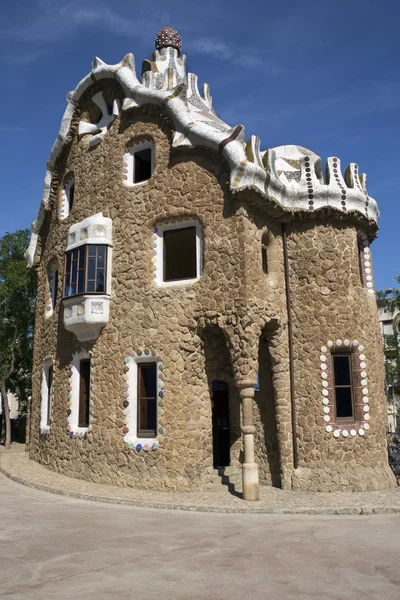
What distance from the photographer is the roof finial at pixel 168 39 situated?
56.4 ft

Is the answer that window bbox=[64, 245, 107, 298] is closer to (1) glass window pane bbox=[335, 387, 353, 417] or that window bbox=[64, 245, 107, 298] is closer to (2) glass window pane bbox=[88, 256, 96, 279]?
(2) glass window pane bbox=[88, 256, 96, 279]

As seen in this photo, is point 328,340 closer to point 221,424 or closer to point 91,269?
point 221,424

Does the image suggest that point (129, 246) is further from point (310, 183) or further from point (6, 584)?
point (6, 584)

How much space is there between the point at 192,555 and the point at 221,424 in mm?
7375

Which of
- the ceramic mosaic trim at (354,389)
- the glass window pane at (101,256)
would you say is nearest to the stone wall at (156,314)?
the glass window pane at (101,256)

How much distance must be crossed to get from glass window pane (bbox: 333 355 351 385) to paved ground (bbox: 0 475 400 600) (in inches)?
155

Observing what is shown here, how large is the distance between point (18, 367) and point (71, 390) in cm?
1086

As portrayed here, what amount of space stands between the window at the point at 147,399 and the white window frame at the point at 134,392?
87 millimetres

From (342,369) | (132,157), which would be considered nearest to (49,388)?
(132,157)

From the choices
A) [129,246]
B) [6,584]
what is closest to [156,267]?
[129,246]

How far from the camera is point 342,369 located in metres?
12.6

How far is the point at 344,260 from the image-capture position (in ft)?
42.2

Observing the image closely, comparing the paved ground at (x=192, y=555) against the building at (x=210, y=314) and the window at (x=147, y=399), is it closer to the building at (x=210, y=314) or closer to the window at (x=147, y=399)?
the building at (x=210, y=314)

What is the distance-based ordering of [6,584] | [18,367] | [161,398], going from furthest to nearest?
[18,367], [161,398], [6,584]
